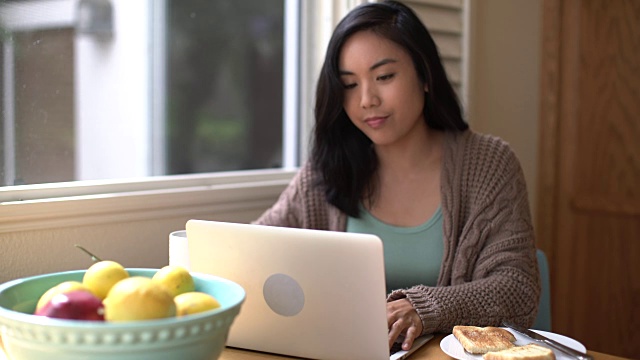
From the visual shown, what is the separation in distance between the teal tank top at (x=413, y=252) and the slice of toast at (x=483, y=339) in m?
0.53

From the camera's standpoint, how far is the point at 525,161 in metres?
2.78

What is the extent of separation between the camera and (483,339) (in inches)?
46.3

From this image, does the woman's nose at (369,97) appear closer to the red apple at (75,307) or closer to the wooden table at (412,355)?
the wooden table at (412,355)

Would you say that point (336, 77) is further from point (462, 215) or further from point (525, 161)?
point (525, 161)

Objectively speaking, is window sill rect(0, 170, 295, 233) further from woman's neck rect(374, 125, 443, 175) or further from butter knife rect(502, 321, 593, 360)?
butter knife rect(502, 321, 593, 360)

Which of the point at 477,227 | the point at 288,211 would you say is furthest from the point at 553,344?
the point at 288,211

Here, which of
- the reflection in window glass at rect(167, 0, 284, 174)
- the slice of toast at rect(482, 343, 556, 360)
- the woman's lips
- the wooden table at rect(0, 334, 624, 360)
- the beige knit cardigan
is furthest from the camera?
the reflection in window glass at rect(167, 0, 284, 174)

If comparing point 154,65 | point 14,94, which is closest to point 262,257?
point 14,94

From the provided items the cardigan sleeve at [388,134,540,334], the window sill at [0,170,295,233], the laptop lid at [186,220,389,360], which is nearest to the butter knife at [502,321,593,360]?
the cardigan sleeve at [388,134,540,334]

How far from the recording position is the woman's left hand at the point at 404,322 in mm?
1259

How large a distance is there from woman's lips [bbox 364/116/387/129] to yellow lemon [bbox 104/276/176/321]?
0.94m

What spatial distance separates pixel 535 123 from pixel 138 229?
5.37 feet

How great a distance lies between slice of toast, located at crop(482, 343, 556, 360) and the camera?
1.08m

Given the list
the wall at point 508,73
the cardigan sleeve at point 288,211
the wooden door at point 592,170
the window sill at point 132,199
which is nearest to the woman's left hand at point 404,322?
the cardigan sleeve at point 288,211
